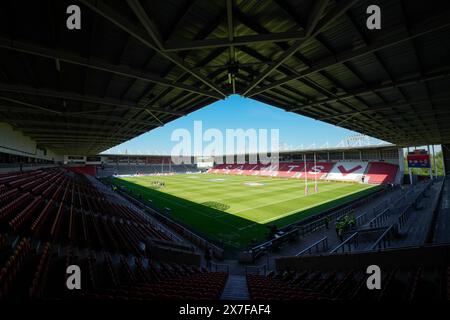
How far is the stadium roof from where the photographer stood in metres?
4.42

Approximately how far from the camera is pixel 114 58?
611 centimetres

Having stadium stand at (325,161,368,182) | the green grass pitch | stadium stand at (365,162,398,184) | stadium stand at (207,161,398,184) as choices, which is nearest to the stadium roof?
the green grass pitch

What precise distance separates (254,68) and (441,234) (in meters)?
9.75

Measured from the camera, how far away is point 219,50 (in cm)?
632

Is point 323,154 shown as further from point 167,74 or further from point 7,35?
point 7,35

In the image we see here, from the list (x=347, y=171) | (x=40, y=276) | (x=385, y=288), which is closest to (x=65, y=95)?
(x=40, y=276)

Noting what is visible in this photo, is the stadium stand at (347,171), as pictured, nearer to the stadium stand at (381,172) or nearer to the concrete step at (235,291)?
the stadium stand at (381,172)

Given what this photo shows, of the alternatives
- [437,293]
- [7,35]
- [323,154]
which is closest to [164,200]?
[7,35]

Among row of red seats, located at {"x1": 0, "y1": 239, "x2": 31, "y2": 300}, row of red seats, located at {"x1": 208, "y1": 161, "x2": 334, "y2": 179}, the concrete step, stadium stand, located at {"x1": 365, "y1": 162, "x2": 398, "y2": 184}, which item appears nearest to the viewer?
row of red seats, located at {"x1": 0, "y1": 239, "x2": 31, "y2": 300}

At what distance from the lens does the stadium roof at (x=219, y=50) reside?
4.42 m

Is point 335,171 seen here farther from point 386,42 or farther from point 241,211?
point 386,42

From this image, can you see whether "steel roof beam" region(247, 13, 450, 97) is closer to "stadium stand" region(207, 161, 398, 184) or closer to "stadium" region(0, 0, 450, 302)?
"stadium" region(0, 0, 450, 302)

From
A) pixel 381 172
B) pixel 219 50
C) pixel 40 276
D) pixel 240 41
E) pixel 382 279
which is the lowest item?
pixel 382 279

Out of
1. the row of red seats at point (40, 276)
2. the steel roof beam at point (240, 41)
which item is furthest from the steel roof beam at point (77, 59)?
the row of red seats at point (40, 276)
